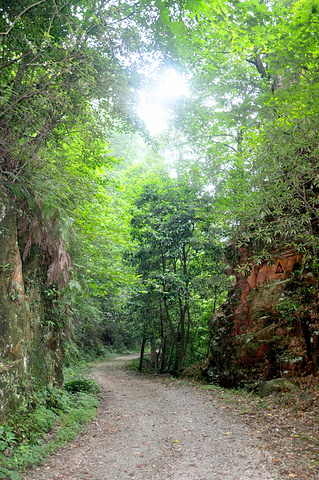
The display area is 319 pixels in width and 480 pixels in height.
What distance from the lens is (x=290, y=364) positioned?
8.51 meters

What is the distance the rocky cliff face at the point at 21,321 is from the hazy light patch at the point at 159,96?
4.00 meters

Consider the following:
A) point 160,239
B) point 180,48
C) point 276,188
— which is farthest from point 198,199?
point 276,188

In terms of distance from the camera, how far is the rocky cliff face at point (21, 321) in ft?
16.9

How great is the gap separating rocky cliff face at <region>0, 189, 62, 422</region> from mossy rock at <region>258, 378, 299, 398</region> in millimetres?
5430

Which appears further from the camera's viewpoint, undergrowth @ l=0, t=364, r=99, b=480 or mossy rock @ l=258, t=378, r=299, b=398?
mossy rock @ l=258, t=378, r=299, b=398

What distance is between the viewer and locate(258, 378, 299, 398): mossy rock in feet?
25.6

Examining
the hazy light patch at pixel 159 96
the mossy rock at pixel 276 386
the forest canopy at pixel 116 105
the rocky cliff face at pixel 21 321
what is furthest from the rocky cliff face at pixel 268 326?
the rocky cliff face at pixel 21 321

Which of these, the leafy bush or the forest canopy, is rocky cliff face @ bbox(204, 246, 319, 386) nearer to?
the forest canopy

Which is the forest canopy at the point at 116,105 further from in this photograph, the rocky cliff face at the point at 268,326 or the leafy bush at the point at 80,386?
the leafy bush at the point at 80,386

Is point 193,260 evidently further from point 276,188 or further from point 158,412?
point 276,188

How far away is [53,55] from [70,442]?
285 inches

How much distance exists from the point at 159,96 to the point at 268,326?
7.46 m

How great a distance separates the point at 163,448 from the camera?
18.9 ft

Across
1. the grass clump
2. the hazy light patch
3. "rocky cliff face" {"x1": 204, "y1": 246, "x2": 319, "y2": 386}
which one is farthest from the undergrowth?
the hazy light patch
